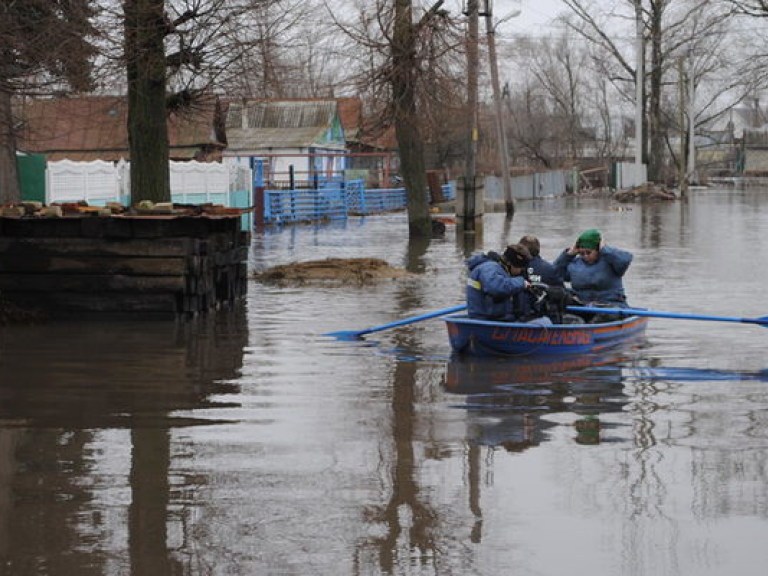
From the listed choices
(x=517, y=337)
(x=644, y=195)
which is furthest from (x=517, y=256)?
(x=644, y=195)

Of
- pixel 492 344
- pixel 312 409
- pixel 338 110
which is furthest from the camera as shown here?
pixel 338 110

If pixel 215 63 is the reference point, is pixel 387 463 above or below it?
below

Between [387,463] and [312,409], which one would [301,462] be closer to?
[387,463]

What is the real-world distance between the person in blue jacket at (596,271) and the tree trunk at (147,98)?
6.07 m

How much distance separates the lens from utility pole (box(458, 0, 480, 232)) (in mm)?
31422

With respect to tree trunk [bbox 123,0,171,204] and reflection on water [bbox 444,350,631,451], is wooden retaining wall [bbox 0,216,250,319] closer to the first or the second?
tree trunk [bbox 123,0,171,204]

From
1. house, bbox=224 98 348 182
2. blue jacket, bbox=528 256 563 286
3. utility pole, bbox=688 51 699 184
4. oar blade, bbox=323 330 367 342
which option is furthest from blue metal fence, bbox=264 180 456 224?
utility pole, bbox=688 51 699 184

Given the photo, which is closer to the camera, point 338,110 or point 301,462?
point 301,462

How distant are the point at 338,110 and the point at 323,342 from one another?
57.3 metres

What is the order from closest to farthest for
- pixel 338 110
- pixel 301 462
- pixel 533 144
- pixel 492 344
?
1. pixel 301 462
2. pixel 492 344
3. pixel 338 110
4. pixel 533 144

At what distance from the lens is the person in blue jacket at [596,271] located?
15125 millimetres

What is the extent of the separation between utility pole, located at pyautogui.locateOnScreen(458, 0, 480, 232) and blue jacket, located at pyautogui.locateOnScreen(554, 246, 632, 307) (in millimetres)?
16390

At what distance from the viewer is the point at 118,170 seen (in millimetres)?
28359

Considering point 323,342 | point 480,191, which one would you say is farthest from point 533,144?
point 323,342
